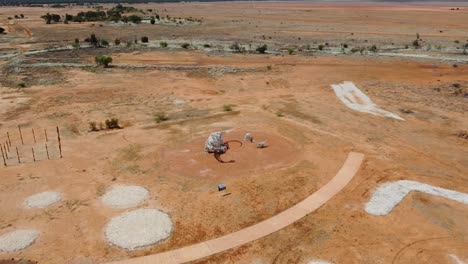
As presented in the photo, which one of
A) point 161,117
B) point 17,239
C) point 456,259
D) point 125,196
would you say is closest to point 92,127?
point 161,117

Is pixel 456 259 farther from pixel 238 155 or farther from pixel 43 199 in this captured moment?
pixel 43 199

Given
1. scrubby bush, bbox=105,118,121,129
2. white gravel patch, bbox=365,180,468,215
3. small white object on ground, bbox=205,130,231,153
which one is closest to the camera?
white gravel patch, bbox=365,180,468,215

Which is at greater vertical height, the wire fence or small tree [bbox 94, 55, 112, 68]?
small tree [bbox 94, 55, 112, 68]

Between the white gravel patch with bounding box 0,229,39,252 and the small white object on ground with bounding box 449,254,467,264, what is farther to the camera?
the white gravel patch with bounding box 0,229,39,252

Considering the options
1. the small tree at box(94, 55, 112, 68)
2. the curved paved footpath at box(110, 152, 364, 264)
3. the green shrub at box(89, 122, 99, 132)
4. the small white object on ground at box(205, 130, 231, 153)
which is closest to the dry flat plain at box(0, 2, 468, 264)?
the curved paved footpath at box(110, 152, 364, 264)

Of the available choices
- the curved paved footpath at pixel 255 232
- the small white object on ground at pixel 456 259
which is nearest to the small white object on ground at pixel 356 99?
the curved paved footpath at pixel 255 232

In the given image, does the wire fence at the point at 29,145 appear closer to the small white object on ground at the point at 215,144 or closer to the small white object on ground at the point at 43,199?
the small white object on ground at the point at 43,199

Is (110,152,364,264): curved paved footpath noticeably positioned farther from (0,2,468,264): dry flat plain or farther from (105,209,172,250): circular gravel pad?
(105,209,172,250): circular gravel pad
